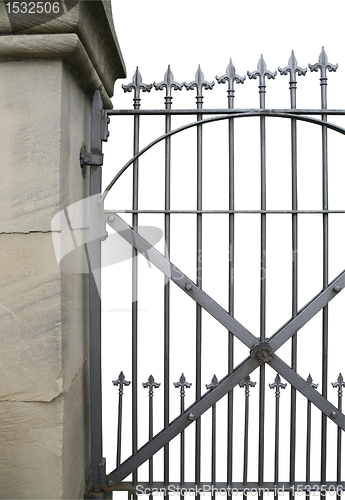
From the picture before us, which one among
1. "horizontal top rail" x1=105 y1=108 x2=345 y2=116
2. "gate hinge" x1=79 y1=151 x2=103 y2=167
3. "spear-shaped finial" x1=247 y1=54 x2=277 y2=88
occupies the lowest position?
"gate hinge" x1=79 y1=151 x2=103 y2=167

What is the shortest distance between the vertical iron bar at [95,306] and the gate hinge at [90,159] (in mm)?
29

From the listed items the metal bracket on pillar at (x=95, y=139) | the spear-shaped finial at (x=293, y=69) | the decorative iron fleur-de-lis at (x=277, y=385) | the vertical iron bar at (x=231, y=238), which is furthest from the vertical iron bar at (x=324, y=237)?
the metal bracket on pillar at (x=95, y=139)

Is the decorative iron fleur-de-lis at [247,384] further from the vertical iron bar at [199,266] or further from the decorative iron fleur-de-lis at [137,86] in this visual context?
the decorative iron fleur-de-lis at [137,86]

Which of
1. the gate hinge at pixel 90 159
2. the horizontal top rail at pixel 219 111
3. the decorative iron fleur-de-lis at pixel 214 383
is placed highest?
the horizontal top rail at pixel 219 111

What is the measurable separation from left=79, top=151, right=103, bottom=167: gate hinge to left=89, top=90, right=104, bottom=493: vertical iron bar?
29 millimetres

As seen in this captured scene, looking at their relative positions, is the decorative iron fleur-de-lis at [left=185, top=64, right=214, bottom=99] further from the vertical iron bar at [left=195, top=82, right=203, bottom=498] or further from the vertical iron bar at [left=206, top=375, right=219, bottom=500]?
the vertical iron bar at [left=206, top=375, right=219, bottom=500]

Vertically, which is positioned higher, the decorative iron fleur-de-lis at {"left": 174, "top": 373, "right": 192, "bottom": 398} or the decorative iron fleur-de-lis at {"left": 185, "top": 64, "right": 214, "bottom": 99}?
the decorative iron fleur-de-lis at {"left": 185, "top": 64, "right": 214, "bottom": 99}

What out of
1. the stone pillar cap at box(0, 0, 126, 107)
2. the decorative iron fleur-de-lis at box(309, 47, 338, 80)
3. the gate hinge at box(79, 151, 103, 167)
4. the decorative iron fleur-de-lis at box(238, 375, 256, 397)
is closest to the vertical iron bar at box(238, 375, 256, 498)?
the decorative iron fleur-de-lis at box(238, 375, 256, 397)

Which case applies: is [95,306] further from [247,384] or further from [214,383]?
[247,384]

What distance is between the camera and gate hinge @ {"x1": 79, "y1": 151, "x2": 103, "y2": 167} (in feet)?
8.21

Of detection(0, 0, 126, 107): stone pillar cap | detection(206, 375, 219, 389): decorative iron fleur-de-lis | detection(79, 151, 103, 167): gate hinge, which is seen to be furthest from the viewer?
detection(206, 375, 219, 389): decorative iron fleur-de-lis

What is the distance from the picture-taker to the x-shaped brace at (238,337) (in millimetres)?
2582

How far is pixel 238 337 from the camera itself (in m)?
2.58

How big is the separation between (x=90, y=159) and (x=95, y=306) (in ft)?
3.00
